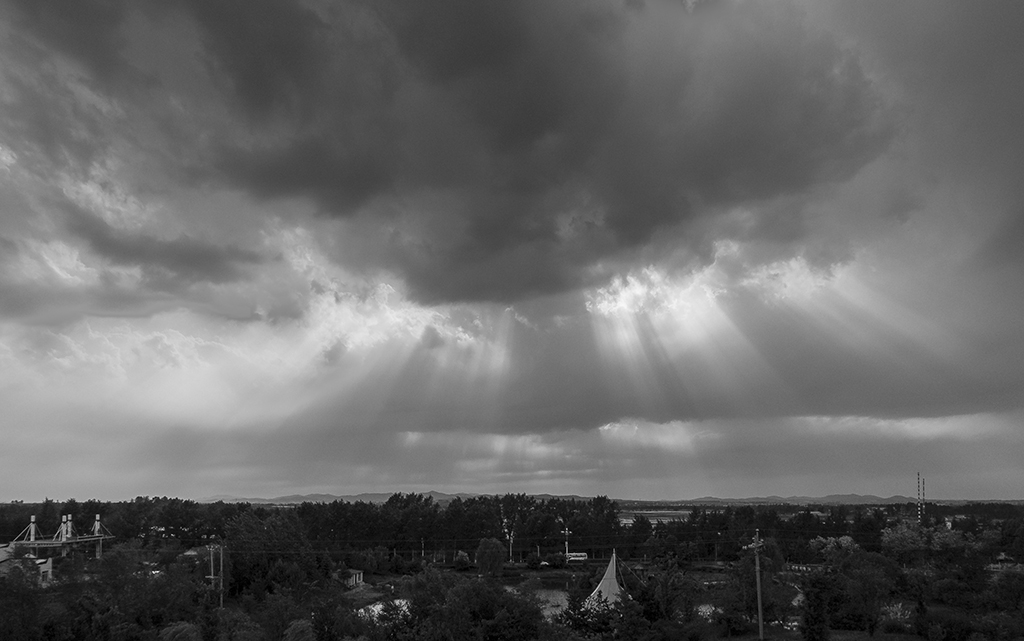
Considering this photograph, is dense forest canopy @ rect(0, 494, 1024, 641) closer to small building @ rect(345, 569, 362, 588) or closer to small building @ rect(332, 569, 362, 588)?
small building @ rect(332, 569, 362, 588)

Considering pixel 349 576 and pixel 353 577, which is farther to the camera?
pixel 349 576

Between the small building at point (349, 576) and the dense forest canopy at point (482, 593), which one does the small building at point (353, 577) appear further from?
the dense forest canopy at point (482, 593)


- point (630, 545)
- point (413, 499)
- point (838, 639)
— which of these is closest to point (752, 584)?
point (838, 639)

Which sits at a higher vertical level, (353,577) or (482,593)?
(482,593)

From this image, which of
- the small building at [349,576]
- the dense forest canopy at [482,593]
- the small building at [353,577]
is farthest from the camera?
the small building at [349,576]

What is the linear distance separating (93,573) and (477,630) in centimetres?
2656

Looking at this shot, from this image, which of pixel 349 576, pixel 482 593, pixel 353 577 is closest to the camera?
pixel 482 593

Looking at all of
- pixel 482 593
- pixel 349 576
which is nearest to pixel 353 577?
pixel 349 576

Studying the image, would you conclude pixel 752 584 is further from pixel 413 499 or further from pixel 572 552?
pixel 413 499

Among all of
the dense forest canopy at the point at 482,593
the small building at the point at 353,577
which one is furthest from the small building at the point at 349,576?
the dense forest canopy at the point at 482,593

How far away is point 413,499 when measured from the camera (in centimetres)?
13300

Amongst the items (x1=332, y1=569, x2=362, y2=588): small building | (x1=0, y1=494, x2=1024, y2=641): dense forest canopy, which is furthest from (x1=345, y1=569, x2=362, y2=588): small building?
(x1=0, y1=494, x2=1024, y2=641): dense forest canopy

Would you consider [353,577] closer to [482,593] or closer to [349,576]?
[349,576]

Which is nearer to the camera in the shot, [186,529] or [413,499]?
[186,529]
